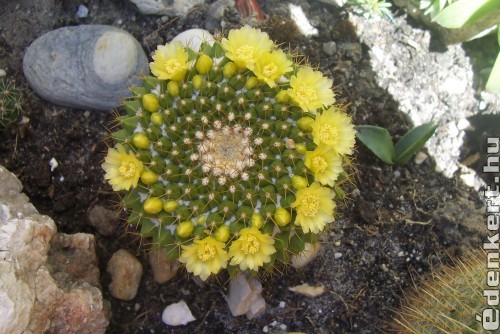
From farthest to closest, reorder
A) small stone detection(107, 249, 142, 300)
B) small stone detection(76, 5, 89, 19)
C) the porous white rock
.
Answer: small stone detection(76, 5, 89, 19) → the porous white rock → small stone detection(107, 249, 142, 300)

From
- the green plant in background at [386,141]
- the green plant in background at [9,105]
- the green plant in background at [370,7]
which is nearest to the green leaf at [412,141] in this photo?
the green plant in background at [386,141]

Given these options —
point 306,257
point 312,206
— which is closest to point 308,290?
point 306,257

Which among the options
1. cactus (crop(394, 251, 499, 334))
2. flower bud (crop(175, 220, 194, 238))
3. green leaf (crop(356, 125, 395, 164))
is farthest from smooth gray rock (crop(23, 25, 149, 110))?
cactus (crop(394, 251, 499, 334))

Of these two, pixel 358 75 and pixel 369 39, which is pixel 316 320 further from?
pixel 369 39

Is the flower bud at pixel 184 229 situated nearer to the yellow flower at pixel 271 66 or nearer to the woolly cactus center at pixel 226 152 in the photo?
the woolly cactus center at pixel 226 152

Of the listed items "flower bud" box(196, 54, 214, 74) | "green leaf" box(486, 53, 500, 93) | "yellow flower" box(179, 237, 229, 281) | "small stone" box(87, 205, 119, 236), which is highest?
"green leaf" box(486, 53, 500, 93)

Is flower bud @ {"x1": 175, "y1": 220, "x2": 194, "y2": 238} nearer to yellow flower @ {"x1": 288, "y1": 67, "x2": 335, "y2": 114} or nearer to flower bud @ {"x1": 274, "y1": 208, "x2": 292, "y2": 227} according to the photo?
flower bud @ {"x1": 274, "y1": 208, "x2": 292, "y2": 227}

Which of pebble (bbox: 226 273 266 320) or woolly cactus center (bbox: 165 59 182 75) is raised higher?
woolly cactus center (bbox: 165 59 182 75)
